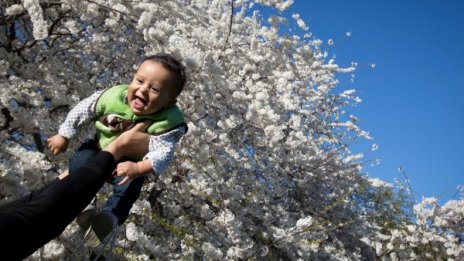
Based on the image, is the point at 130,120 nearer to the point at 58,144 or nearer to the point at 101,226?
the point at 58,144

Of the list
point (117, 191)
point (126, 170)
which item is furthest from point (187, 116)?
point (126, 170)

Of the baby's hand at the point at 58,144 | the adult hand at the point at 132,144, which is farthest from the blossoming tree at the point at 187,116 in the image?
the adult hand at the point at 132,144

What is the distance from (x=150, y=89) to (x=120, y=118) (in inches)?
9.9

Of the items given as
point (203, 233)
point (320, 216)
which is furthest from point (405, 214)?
point (203, 233)

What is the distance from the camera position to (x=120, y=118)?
2.11m

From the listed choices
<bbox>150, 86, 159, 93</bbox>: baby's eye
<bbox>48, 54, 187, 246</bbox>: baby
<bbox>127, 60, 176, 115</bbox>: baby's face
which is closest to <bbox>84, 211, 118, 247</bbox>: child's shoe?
<bbox>48, 54, 187, 246</bbox>: baby

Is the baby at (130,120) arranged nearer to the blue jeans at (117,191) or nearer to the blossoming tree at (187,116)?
the blue jeans at (117,191)

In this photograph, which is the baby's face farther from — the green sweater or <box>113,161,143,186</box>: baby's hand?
<box>113,161,143,186</box>: baby's hand

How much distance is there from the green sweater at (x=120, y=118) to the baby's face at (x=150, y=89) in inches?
2.4

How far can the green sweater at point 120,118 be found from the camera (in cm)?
208

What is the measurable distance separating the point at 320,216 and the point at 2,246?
23.2 ft

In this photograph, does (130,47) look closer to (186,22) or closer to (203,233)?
(186,22)

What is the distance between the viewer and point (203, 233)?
484 centimetres

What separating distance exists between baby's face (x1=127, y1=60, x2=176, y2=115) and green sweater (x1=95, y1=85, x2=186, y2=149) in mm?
61
